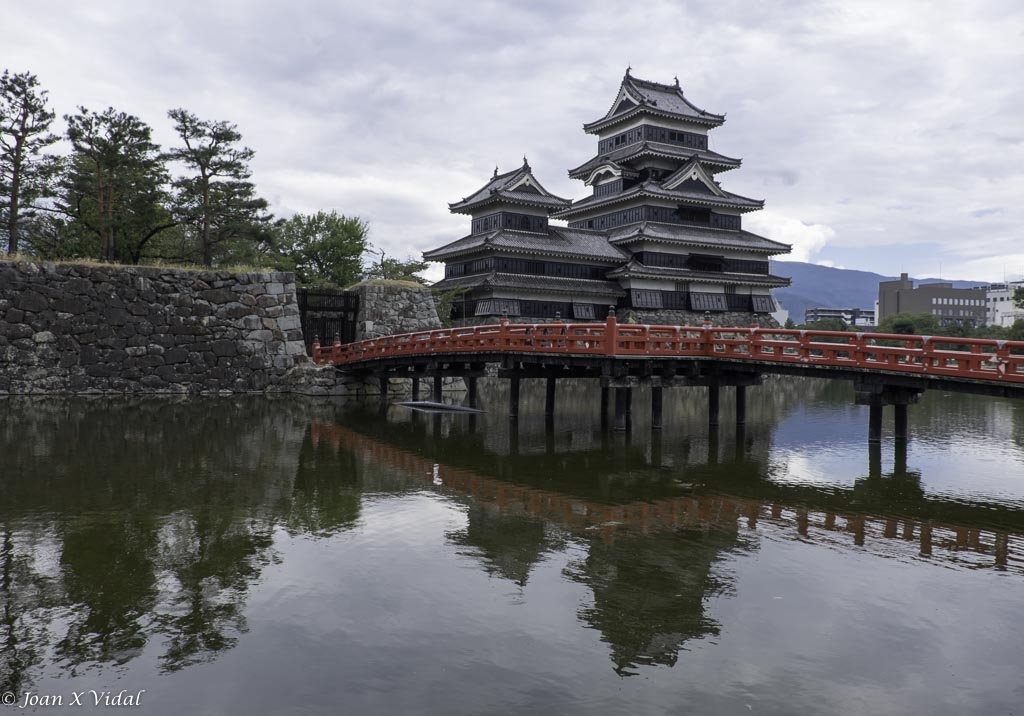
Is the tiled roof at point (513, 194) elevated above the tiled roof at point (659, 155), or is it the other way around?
the tiled roof at point (659, 155)

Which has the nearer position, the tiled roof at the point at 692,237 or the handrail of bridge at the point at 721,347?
the handrail of bridge at the point at 721,347

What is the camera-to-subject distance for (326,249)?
1642 inches

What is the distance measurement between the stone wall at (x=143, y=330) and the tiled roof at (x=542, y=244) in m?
17.1

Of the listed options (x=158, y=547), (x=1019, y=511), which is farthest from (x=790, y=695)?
(x=1019, y=511)

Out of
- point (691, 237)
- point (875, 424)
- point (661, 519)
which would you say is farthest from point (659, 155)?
point (661, 519)

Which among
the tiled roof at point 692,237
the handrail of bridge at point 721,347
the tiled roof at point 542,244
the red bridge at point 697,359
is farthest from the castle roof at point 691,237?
the handrail of bridge at point 721,347

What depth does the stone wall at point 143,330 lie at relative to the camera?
2452cm

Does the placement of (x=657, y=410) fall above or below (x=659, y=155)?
below

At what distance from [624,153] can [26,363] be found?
122 feet

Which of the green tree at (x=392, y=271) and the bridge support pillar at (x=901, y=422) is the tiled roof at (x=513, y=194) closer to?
the green tree at (x=392, y=271)

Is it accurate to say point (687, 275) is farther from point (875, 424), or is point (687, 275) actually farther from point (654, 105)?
point (875, 424)

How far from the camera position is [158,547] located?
8750 mm

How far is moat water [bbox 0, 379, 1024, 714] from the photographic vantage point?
5.79 metres

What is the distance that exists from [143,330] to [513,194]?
2419 centimetres
